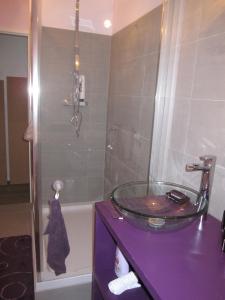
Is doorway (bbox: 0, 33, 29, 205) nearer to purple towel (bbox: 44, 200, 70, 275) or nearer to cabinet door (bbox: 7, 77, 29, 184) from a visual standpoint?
cabinet door (bbox: 7, 77, 29, 184)

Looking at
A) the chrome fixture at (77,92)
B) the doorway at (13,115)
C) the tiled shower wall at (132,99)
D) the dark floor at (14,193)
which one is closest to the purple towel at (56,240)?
the tiled shower wall at (132,99)

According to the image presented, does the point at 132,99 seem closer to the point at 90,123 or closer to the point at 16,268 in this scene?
the point at 90,123

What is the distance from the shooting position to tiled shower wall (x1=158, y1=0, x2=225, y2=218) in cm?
106

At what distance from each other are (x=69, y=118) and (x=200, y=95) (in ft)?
4.89

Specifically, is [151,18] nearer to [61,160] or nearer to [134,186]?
[134,186]

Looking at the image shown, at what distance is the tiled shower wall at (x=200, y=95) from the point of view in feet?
3.48

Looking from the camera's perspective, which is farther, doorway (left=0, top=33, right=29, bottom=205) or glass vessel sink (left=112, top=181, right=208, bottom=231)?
doorway (left=0, top=33, right=29, bottom=205)

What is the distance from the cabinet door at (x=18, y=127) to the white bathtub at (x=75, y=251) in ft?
4.46

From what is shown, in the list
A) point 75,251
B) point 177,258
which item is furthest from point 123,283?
point 75,251

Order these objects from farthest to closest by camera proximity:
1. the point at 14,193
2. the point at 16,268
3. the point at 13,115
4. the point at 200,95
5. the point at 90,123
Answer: the point at 13,115 < the point at 14,193 < the point at 90,123 < the point at 16,268 < the point at 200,95

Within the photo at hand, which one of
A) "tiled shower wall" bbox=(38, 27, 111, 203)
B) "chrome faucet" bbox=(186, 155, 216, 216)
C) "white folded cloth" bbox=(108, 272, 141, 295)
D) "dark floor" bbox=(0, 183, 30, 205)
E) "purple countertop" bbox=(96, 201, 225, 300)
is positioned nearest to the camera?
"purple countertop" bbox=(96, 201, 225, 300)

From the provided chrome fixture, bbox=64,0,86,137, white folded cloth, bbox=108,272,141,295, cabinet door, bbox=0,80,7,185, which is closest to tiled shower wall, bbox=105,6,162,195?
chrome fixture, bbox=64,0,86,137

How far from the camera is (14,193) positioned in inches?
133

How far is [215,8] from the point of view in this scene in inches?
42.3
